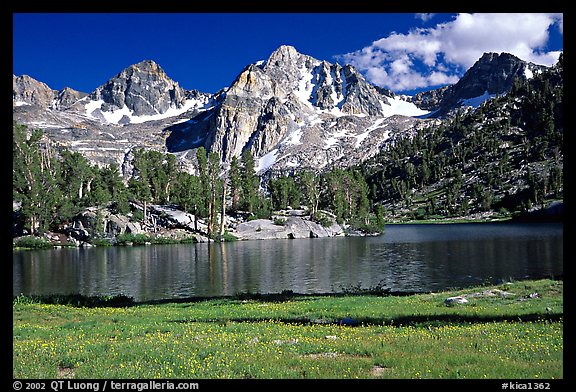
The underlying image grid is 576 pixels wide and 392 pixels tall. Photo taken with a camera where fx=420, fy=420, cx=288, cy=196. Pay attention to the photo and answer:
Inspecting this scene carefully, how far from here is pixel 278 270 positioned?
56.9 meters

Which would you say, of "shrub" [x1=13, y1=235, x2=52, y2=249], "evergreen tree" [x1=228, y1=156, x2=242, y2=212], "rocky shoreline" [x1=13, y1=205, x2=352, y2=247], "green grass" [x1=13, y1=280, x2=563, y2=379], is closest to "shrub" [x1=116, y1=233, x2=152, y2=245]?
"rocky shoreline" [x1=13, y1=205, x2=352, y2=247]

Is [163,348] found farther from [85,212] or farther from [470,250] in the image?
[85,212]

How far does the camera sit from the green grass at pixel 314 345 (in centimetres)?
1045

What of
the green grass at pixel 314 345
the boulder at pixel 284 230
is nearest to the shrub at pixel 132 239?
the boulder at pixel 284 230

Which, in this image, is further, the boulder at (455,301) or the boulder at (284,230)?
the boulder at (284,230)

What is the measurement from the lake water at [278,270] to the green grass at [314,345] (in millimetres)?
19654

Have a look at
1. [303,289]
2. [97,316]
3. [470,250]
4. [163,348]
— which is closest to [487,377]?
[163,348]

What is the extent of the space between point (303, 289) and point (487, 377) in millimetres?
33689

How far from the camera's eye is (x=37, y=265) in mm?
65188

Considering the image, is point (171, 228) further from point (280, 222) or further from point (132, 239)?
point (280, 222)

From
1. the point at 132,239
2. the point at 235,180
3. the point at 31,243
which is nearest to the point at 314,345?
the point at 31,243

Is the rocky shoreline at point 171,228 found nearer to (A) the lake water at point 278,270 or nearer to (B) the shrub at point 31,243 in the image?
(B) the shrub at point 31,243

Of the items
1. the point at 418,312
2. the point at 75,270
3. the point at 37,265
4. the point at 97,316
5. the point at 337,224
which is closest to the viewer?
the point at 418,312
